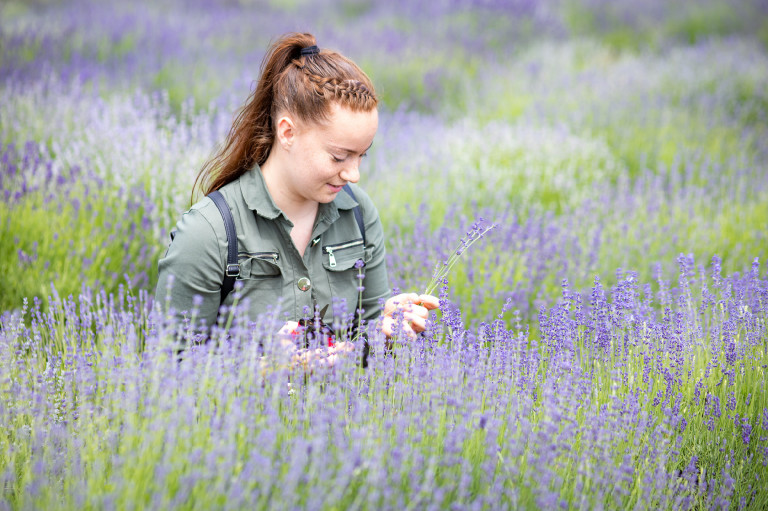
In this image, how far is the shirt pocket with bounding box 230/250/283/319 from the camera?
90.5 inches

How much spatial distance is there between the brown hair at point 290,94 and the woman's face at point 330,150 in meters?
0.03

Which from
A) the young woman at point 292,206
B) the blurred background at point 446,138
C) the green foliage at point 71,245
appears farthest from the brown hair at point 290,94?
the green foliage at point 71,245

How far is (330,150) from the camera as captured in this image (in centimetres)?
224

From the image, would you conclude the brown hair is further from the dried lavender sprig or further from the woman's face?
the dried lavender sprig

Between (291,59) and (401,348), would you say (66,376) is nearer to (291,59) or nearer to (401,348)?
(401,348)

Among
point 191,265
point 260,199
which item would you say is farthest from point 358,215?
point 191,265

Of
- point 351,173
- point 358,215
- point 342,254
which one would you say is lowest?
point 342,254

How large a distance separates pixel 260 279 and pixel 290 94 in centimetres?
63

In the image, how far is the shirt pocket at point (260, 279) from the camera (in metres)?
2.30

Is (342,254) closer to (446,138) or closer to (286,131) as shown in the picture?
(286,131)

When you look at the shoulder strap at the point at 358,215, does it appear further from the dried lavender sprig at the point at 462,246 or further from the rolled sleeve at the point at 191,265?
the rolled sleeve at the point at 191,265

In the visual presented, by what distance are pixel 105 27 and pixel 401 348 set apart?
22.7 feet

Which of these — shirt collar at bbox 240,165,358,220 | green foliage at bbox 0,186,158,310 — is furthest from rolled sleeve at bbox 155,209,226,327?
green foliage at bbox 0,186,158,310

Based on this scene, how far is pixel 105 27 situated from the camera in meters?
7.58
